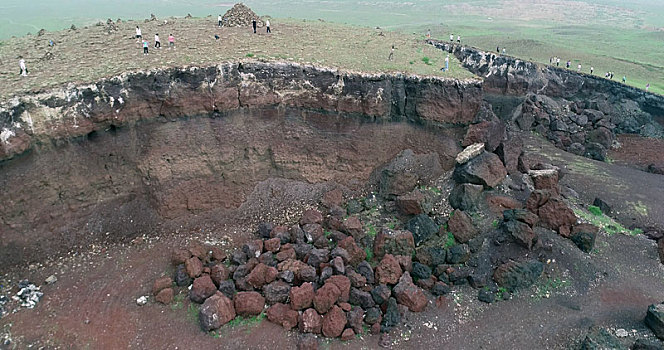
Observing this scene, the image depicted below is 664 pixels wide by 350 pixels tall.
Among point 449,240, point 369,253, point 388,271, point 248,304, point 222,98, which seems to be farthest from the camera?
point 222,98

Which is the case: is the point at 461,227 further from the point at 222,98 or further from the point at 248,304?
the point at 222,98

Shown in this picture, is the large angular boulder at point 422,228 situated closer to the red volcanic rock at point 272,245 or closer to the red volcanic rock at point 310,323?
the red volcanic rock at point 272,245

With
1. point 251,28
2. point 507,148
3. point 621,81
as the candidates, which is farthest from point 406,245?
point 621,81

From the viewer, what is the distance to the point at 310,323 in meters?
16.7

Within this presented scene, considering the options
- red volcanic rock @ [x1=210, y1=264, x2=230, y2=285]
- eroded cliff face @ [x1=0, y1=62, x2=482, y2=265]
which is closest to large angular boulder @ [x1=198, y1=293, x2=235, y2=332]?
red volcanic rock @ [x1=210, y1=264, x2=230, y2=285]

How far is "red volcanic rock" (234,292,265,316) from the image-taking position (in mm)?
17250

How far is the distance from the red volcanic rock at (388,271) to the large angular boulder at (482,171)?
25.2 ft

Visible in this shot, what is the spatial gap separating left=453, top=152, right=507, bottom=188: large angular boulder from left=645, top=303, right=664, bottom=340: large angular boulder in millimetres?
9055

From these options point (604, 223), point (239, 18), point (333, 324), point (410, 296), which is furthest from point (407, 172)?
point (239, 18)

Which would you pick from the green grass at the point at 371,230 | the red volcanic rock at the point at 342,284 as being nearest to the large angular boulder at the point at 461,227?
the green grass at the point at 371,230

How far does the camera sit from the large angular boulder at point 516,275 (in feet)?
62.6

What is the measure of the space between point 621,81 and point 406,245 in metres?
42.1

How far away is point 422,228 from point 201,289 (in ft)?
35.4

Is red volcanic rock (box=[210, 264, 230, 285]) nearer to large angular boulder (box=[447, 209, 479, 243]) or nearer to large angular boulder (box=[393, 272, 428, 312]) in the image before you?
large angular boulder (box=[393, 272, 428, 312])
